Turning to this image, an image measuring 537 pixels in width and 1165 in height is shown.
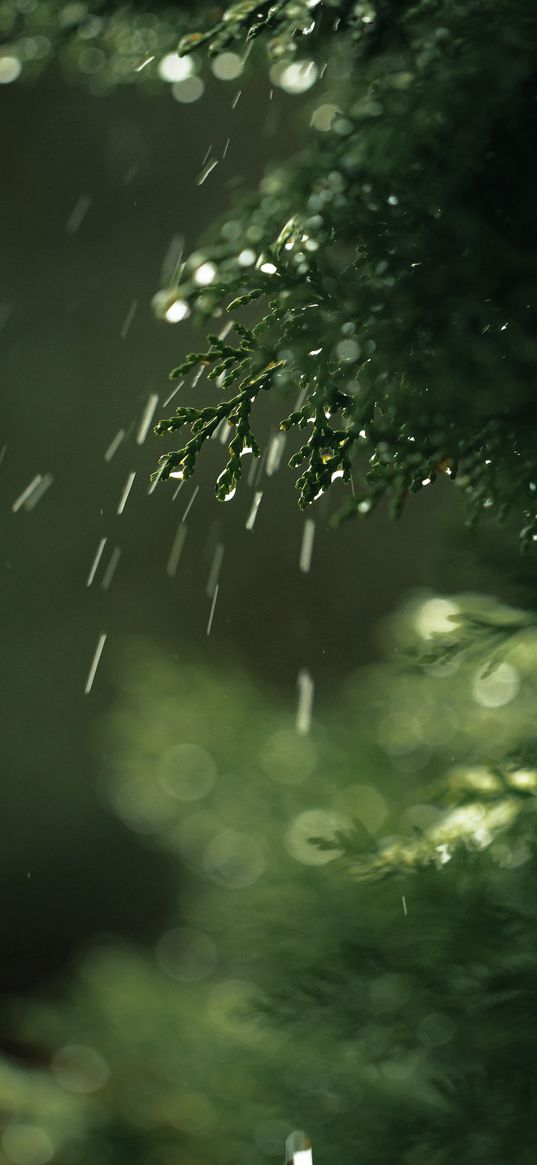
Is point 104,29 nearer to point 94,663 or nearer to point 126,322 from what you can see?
point 126,322

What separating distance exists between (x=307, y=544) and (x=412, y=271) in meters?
5.28

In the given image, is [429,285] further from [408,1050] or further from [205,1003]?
[205,1003]

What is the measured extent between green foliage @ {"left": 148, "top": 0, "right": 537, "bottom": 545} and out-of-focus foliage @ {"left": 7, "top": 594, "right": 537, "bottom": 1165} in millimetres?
268

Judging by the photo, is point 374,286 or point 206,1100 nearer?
point 374,286

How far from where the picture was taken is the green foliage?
679 mm

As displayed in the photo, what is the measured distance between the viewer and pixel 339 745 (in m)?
1.69

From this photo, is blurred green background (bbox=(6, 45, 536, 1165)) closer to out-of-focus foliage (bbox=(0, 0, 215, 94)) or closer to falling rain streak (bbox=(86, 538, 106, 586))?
falling rain streak (bbox=(86, 538, 106, 586))

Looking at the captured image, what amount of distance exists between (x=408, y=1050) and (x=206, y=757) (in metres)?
0.87

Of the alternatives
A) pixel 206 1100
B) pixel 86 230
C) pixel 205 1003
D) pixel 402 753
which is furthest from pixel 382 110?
pixel 86 230

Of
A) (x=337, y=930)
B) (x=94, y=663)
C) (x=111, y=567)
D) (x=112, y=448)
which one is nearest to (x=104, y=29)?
(x=337, y=930)

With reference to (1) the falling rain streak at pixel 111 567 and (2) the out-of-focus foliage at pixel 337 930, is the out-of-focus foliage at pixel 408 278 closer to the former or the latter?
(2) the out-of-focus foliage at pixel 337 930

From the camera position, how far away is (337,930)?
110 cm

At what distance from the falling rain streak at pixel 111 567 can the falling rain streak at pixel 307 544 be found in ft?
3.59

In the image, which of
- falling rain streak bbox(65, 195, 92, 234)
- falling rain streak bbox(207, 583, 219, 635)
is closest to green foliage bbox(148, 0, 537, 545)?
falling rain streak bbox(207, 583, 219, 635)
